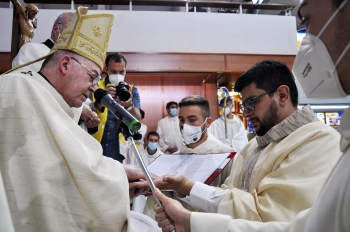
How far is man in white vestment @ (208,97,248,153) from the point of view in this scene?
6.97 m

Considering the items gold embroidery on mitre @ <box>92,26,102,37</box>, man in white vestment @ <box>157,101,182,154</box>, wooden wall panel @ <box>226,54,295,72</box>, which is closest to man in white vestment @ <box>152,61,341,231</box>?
gold embroidery on mitre @ <box>92,26,102,37</box>

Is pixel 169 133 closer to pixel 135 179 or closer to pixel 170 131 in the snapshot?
pixel 170 131

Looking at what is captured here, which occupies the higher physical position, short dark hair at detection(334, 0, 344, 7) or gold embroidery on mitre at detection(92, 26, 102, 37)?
gold embroidery on mitre at detection(92, 26, 102, 37)

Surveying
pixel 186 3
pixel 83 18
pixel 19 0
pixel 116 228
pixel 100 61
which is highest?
pixel 186 3

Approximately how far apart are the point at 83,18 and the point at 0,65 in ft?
18.4

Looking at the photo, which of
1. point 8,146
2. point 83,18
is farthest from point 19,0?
point 8,146

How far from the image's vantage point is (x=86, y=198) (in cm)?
148

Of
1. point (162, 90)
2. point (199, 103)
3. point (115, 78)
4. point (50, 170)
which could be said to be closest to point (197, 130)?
point (199, 103)

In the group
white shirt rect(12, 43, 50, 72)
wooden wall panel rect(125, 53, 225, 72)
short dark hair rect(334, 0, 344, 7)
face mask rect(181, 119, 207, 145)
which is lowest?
face mask rect(181, 119, 207, 145)

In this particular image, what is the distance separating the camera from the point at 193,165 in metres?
2.50

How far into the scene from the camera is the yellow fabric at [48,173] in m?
1.40

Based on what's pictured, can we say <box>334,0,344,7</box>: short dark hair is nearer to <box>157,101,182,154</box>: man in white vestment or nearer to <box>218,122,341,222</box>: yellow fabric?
<box>218,122,341,222</box>: yellow fabric

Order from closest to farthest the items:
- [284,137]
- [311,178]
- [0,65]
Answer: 1. [311,178]
2. [284,137]
3. [0,65]

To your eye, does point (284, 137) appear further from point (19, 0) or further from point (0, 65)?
point (0, 65)
